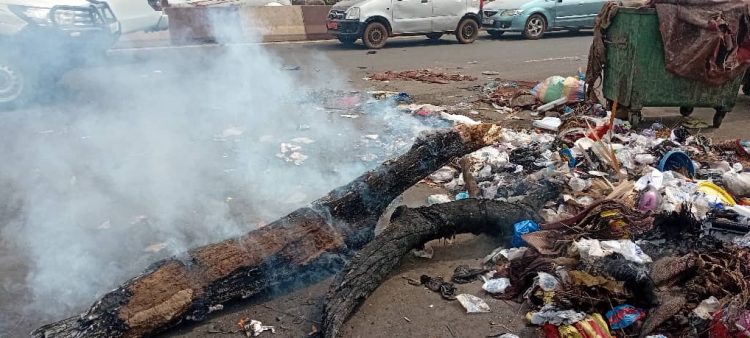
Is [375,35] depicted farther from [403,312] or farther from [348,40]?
[403,312]

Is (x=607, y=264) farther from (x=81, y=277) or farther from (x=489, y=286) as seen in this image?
(x=81, y=277)

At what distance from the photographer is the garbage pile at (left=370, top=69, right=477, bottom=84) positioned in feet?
31.6

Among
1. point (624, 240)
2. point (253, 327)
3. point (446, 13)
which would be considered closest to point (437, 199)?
point (624, 240)

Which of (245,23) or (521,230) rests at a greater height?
(245,23)

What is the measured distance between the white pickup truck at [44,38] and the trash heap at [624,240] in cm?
573

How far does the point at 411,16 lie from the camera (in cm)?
1353

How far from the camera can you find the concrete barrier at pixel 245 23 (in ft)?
40.6

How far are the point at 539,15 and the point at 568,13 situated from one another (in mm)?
796

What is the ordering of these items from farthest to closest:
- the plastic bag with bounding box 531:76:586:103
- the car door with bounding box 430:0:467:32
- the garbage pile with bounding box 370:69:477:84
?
1. the car door with bounding box 430:0:467:32
2. the garbage pile with bounding box 370:69:477:84
3. the plastic bag with bounding box 531:76:586:103

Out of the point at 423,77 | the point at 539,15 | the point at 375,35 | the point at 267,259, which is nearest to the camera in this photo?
the point at 267,259

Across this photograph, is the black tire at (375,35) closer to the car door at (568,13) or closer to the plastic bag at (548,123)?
the car door at (568,13)

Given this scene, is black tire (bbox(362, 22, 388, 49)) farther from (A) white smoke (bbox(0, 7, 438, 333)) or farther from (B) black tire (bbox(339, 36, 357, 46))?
(A) white smoke (bbox(0, 7, 438, 333))

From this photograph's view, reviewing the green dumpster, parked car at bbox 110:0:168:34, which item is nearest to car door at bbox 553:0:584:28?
the green dumpster

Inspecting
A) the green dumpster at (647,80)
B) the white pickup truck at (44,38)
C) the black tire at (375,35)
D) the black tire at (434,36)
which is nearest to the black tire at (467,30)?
the black tire at (434,36)
